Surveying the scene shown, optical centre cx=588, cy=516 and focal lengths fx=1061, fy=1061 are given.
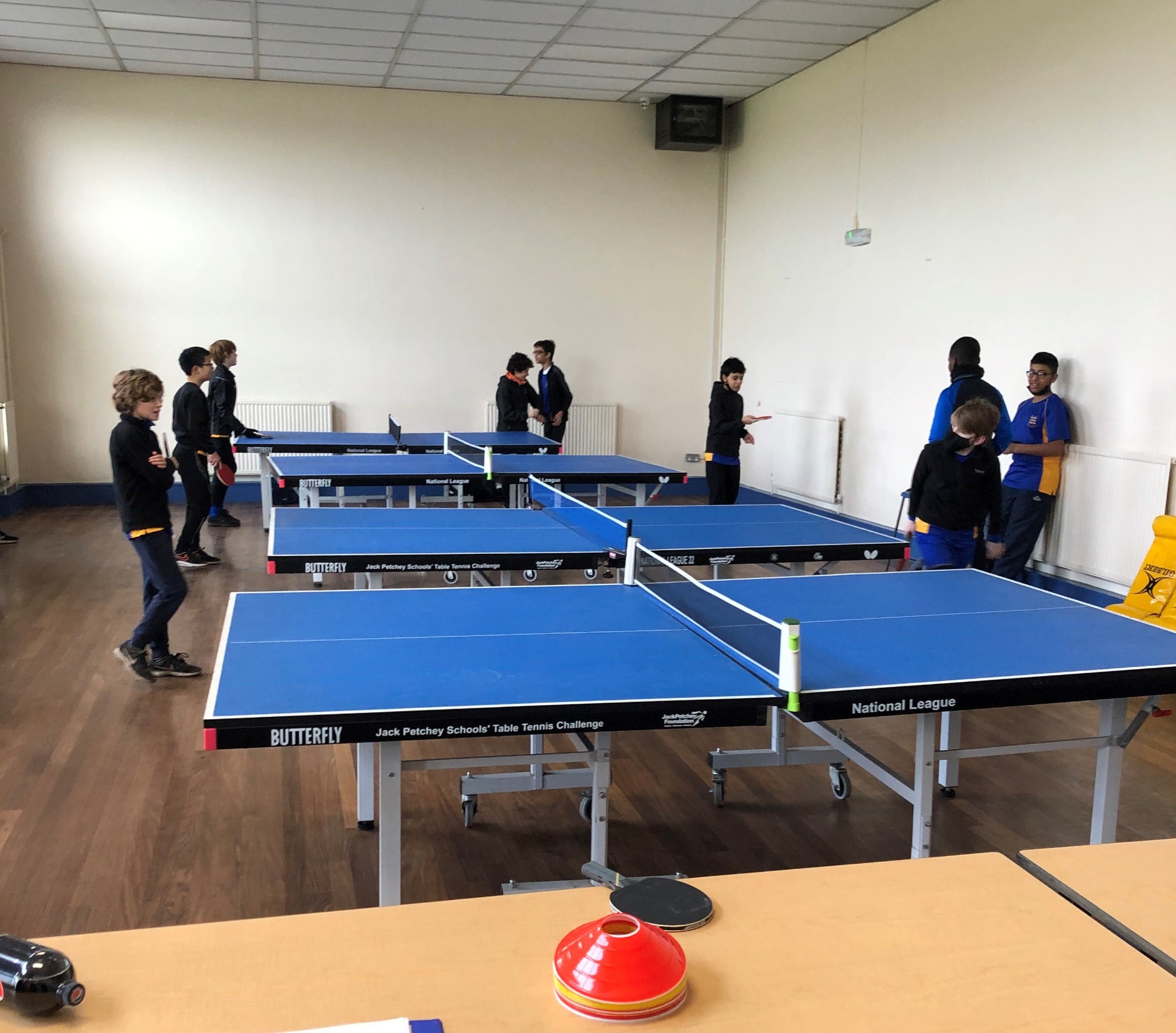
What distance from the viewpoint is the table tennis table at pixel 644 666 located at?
7.67 feet

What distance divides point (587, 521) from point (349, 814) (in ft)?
5.13

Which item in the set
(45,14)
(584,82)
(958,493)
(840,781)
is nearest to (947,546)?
(958,493)

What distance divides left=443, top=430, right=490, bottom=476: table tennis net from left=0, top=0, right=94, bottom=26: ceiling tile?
399 centimetres

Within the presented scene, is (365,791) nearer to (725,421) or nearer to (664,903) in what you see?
Result: (664,903)

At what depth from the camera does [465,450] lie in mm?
8008

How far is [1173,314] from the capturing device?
5520 mm

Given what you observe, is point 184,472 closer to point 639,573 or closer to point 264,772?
point 264,772

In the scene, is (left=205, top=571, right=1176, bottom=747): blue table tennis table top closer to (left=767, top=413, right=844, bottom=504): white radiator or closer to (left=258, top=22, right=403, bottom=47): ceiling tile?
(left=767, top=413, right=844, bottom=504): white radiator

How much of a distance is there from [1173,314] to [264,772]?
16.3ft

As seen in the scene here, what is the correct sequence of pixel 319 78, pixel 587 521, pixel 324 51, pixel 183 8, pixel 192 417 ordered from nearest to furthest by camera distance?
1. pixel 587 521
2. pixel 192 417
3. pixel 183 8
4. pixel 324 51
5. pixel 319 78

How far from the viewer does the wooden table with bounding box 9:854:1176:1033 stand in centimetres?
115

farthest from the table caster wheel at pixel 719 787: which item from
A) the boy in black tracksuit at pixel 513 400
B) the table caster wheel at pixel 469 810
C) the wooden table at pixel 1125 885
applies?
the boy in black tracksuit at pixel 513 400

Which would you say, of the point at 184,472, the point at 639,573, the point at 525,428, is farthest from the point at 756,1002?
the point at 525,428

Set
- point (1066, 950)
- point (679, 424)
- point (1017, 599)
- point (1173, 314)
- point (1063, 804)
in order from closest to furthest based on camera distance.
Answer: point (1066, 950) < point (1017, 599) < point (1063, 804) < point (1173, 314) < point (679, 424)
